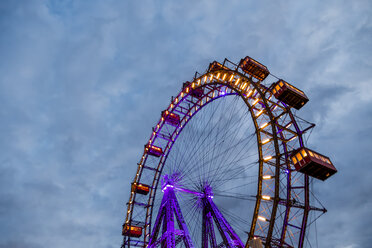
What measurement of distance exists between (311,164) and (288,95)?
608 cm

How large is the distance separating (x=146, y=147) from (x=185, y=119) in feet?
20.2

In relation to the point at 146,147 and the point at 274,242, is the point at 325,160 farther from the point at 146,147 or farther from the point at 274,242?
the point at 146,147

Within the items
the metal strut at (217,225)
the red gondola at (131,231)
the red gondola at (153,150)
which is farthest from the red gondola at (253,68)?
the red gondola at (131,231)

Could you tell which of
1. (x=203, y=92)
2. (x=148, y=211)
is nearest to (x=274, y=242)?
(x=203, y=92)

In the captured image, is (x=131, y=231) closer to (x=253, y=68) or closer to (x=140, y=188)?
(x=140, y=188)

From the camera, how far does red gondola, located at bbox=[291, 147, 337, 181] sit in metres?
17.0

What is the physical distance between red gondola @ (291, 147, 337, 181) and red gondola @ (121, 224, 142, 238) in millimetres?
20649

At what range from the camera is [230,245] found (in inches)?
834

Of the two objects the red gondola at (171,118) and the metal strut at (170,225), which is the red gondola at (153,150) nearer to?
the red gondola at (171,118)

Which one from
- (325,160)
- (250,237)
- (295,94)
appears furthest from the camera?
(295,94)

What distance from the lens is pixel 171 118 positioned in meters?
33.4

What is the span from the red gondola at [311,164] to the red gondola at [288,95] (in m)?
4.83

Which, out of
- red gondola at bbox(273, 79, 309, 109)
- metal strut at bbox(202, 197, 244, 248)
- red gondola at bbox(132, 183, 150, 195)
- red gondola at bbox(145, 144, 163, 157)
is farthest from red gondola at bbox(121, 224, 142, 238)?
red gondola at bbox(273, 79, 309, 109)

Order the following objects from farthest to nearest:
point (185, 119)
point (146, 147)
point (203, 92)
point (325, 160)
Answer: point (146, 147) → point (185, 119) → point (203, 92) → point (325, 160)
